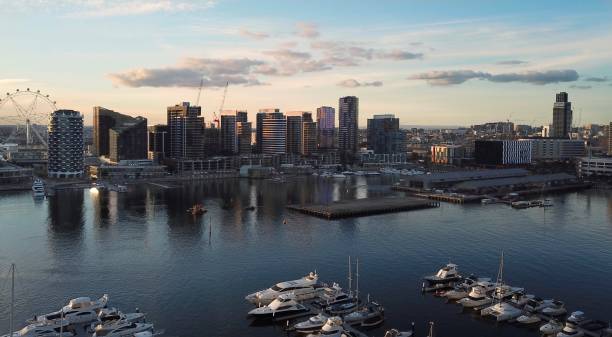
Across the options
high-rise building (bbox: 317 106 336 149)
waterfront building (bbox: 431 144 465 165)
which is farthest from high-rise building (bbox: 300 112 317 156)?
waterfront building (bbox: 431 144 465 165)

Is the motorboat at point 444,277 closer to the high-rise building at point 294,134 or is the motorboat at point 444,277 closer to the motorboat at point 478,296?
the motorboat at point 478,296

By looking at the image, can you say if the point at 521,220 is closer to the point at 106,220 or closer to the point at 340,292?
the point at 340,292

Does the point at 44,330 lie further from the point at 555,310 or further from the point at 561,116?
the point at 561,116

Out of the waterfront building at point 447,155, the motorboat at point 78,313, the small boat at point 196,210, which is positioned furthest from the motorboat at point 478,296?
the waterfront building at point 447,155

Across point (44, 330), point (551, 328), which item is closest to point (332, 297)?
point (551, 328)

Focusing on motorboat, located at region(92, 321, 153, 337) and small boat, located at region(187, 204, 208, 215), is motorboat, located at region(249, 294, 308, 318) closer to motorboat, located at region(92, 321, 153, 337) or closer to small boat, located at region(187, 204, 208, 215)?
motorboat, located at region(92, 321, 153, 337)
